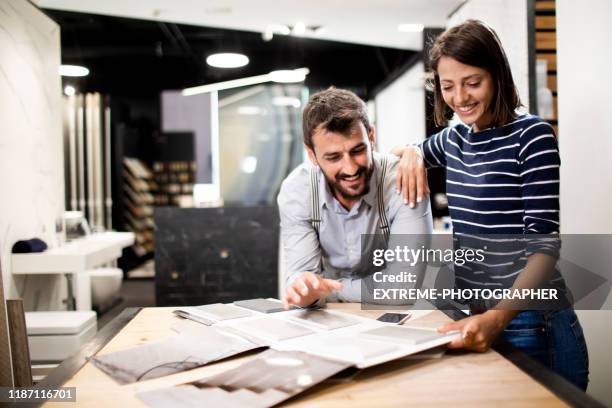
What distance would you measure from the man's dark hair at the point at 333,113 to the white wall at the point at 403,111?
341 centimetres

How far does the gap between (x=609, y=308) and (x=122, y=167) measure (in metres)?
6.89

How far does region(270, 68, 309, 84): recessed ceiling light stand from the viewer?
7.39 m

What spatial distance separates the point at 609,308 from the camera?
1.85 meters

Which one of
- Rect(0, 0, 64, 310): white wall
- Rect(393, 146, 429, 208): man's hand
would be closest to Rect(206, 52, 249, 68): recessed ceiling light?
Rect(0, 0, 64, 310): white wall

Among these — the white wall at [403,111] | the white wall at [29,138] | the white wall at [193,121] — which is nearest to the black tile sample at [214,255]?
the white wall at [29,138]

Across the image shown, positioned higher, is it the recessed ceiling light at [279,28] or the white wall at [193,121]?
the recessed ceiling light at [279,28]

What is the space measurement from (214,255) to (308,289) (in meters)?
3.38

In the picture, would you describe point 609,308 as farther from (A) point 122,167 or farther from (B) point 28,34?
(A) point 122,167

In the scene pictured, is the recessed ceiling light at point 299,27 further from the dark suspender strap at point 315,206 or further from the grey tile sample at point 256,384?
the grey tile sample at point 256,384

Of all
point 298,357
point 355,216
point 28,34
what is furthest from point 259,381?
point 28,34

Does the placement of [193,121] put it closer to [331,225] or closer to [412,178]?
[331,225]

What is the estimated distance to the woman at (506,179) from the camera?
120cm

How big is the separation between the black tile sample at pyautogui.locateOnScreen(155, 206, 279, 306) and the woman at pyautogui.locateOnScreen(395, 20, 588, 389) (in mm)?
3239

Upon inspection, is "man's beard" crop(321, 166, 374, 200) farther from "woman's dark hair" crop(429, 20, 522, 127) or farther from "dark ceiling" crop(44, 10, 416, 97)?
"dark ceiling" crop(44, 10, 416, 97)
